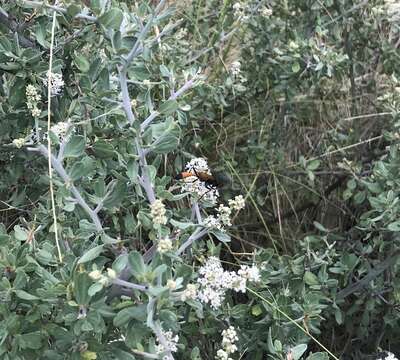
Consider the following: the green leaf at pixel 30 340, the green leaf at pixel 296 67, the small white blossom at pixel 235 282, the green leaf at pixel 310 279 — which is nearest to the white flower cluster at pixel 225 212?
the small white blossom at pixel 235 282

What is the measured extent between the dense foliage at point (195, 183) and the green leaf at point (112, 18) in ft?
0.04

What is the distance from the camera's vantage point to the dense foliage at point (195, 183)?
3.19ft

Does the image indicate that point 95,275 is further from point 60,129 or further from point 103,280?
point 60,129

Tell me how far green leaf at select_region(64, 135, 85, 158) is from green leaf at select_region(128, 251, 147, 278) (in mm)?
258

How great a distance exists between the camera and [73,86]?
4.40ft

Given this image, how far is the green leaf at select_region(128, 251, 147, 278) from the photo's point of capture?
2.92ft

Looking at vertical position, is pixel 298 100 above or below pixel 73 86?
below

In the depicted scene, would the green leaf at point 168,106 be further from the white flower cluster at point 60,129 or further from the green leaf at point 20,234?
the green leaf at point 20,234

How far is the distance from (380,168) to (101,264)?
0.77m

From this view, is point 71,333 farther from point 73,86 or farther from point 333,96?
point 333,96

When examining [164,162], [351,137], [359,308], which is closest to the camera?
[359,308]

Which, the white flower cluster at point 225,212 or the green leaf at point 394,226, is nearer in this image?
the white flower cluster at point 225,212

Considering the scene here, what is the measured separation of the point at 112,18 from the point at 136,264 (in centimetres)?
44

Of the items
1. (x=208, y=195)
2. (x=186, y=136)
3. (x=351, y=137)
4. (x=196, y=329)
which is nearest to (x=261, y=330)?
(x=196, y=329)
